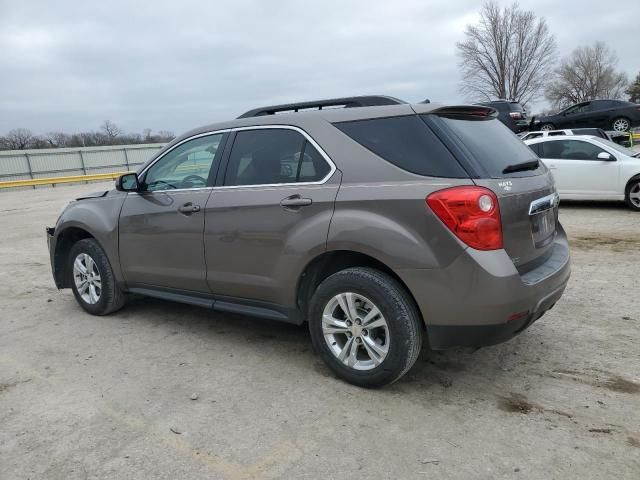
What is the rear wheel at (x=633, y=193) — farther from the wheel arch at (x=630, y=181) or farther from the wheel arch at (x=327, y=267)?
the wheel arch at (x=327, y=267)

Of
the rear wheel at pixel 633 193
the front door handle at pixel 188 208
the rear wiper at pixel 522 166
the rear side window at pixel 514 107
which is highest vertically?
the rear side window at pixel 514 107

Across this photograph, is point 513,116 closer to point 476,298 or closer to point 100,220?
point 100,220

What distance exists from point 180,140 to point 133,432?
8.21 feet

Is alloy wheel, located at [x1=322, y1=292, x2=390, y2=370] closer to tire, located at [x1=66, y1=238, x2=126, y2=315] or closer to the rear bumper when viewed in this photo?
the rear bumper

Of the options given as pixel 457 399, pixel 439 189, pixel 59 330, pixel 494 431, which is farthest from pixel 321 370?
pixel 59 330

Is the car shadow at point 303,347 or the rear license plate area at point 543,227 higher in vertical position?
the rear license plate area at point 543,227

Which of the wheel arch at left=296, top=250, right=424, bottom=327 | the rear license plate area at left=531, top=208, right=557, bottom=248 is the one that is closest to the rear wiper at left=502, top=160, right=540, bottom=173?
the rear license plate area at left=531, top=208, right=557, bottom=248

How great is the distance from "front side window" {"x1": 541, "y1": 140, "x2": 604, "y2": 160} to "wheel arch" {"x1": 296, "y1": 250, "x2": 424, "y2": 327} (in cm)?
827

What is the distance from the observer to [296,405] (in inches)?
131

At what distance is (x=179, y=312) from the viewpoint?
5.38m

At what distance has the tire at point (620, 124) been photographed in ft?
64.8

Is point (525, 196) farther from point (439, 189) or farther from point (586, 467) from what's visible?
point (586, 467)

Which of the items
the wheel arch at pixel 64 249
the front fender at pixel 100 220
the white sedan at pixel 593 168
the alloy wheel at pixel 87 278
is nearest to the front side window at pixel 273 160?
the front fender at pixel 100 220

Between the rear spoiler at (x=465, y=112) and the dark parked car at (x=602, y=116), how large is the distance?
62.0 ft
